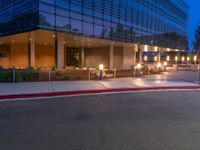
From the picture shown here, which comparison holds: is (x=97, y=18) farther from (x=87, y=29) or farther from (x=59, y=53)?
(x=59, y=53)

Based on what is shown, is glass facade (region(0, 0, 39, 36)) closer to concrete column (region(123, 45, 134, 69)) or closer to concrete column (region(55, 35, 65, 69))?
concrete column (region(55, 35, 65, 69))

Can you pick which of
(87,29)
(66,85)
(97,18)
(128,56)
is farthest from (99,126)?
(128,56)

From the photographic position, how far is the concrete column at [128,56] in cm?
4347

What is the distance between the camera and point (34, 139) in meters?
5.38

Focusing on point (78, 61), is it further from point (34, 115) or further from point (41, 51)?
point (34, 115)

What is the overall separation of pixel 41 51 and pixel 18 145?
43.4 m

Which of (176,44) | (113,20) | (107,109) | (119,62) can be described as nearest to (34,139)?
(107,109)

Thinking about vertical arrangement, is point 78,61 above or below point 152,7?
below

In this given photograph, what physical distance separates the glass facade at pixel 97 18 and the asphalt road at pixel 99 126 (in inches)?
656

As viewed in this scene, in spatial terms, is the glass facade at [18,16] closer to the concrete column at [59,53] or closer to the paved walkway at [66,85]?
the concrete column at [59,53]

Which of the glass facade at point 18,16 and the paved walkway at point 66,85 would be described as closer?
the paved walkway at point 66,85

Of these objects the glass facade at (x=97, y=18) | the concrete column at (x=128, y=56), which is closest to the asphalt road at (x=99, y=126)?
the glass facade at (x=97, y=18)

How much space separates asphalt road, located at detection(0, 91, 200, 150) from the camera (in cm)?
509

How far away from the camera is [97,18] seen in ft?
101
